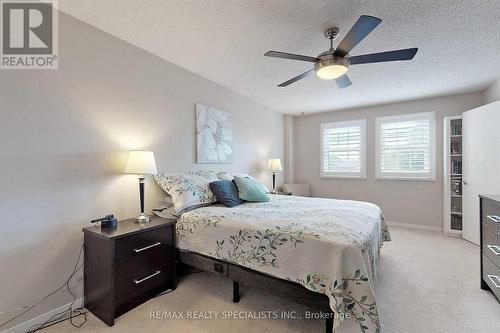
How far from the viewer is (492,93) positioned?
11.3 feet

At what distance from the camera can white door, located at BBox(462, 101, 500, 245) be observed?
3020 mm

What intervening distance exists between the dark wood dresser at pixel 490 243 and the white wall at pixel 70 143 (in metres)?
3.21

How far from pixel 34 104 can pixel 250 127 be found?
3.00 m

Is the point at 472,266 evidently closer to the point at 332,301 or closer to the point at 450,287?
the point at 450,287

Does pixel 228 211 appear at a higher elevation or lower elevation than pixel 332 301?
higher

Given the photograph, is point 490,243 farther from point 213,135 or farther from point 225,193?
point 213,135

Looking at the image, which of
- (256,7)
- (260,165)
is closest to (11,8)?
(256,7)

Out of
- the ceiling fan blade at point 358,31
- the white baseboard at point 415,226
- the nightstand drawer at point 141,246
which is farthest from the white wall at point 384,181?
the nightstand drawer at point 141,246

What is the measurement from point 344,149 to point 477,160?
213cm

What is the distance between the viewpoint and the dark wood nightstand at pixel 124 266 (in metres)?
1.75

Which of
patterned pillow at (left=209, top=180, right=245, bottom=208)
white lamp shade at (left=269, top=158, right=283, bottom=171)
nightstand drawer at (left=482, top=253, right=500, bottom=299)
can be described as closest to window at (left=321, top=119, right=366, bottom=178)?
white lamp shade at (left=269, top=158, right=283, bottom=171)

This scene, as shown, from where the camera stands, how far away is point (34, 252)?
175cm

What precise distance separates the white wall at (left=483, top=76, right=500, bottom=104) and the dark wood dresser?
208 cm

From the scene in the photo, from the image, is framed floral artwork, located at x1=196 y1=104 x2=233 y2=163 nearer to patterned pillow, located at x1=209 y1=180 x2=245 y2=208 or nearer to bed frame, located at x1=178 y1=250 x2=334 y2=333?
patterned pillow, located at x1=209 y1=180 x2=245 y2=208
